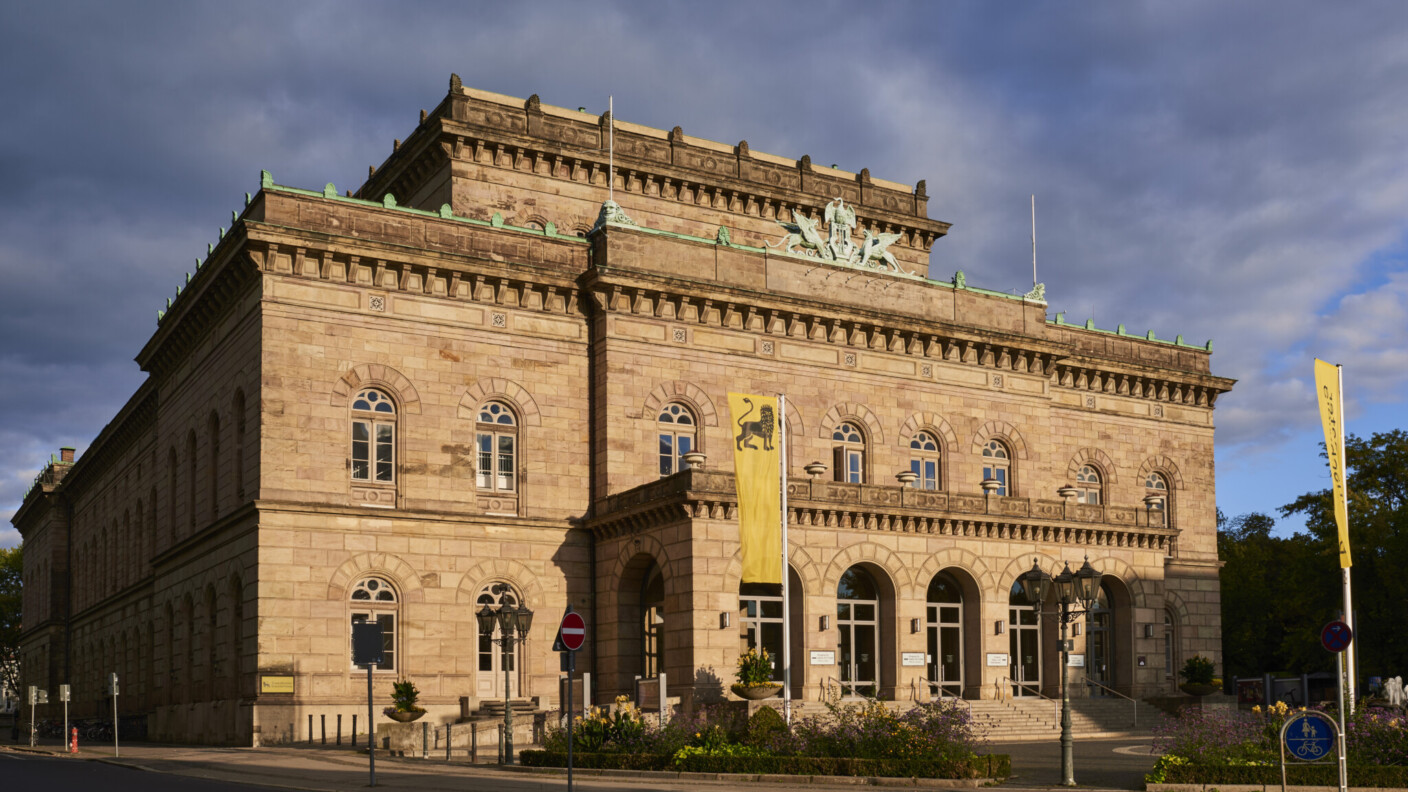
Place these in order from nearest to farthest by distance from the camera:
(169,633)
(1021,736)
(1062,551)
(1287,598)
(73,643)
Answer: (1021,736), (1062,551), (169,633), (1287,598), (73,643)

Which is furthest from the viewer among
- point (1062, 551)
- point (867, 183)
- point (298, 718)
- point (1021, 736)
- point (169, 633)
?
point (867, 183)

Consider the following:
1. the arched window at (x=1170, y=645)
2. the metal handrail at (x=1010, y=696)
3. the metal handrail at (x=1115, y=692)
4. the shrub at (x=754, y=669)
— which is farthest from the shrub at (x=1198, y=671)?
the shrub at (x=754, y=669)

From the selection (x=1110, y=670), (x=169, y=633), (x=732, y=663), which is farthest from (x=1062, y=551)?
(x=169, y=633)

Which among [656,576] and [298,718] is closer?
[298,718]

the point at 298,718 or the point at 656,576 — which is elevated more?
the point at 656,576

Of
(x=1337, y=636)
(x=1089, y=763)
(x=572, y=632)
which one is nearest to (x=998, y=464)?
(x=1089, y=763)

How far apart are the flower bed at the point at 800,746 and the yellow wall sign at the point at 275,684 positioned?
1067 centimetres

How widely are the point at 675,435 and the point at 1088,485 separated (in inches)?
728

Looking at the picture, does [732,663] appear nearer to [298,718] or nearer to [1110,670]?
[298,718]

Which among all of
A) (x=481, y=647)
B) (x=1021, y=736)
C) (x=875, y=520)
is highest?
(x=875, y=520)

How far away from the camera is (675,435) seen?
146 feet

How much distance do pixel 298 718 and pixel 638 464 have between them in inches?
487

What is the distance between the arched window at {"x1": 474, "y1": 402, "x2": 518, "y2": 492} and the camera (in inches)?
1663

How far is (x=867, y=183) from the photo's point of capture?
5791 cm
